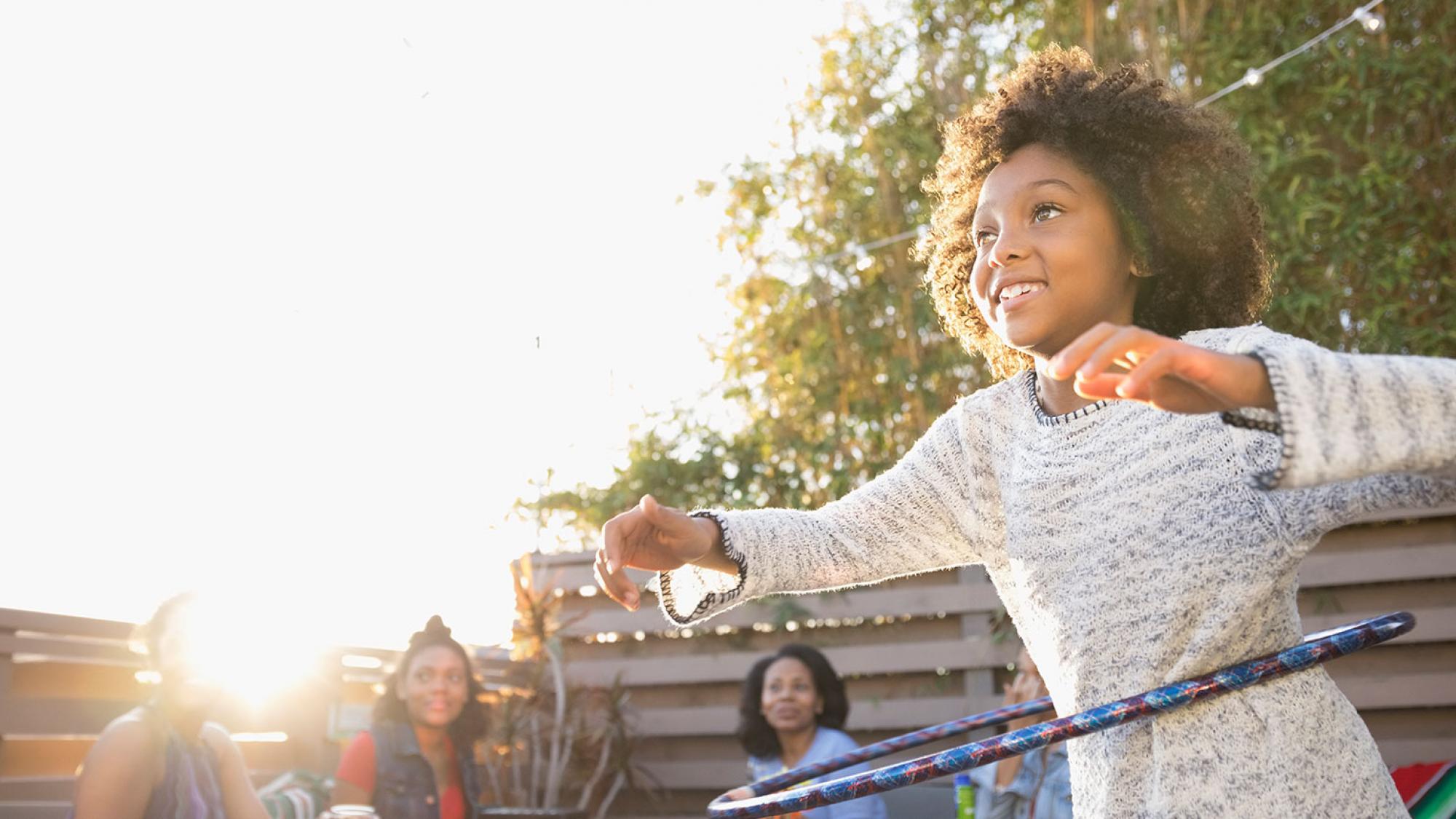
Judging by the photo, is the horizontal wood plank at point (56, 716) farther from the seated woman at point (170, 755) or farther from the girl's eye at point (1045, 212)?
the girl's eye at point (1045, 212)

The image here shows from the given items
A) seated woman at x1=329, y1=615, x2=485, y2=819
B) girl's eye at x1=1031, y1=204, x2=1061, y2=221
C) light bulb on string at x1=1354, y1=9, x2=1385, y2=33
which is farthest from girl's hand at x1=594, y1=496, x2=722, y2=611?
light bulb on string at x1=1354, y1=9, x2=1385, y2=33

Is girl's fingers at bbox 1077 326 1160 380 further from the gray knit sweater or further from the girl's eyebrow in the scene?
the girl's eyebrow

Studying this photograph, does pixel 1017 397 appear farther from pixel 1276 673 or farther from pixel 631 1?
pixel 631 1

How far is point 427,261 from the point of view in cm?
467

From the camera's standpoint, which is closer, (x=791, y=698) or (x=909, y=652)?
(x=791, y=698)

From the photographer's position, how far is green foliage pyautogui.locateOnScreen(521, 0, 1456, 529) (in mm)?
5195

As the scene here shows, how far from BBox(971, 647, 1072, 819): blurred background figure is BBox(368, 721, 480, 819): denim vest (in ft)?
5.82

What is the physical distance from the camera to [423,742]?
4.73 metres

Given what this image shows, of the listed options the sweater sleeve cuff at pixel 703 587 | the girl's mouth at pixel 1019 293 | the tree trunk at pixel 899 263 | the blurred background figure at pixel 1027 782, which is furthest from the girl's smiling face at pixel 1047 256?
the tree trunk at pixel 899 263

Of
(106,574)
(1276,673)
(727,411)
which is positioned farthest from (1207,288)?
(727,411)

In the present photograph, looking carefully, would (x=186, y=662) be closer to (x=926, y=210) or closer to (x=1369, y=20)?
(x=926, y=210)

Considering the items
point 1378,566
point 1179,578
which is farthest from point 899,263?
point 1179,578

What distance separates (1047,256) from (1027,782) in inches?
111

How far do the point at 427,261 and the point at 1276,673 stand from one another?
375 centimetres
